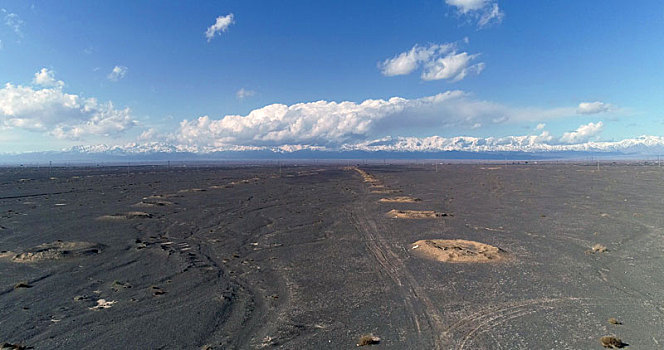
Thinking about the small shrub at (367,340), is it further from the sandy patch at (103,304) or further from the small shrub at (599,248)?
the small shrub at (599,248)

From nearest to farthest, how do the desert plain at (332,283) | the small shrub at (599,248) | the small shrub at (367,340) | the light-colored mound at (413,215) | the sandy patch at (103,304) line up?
the small shrub at (367,340), the desert plain at (332,283), the sandy patch at (103,304), the small shrub at (599,248), the light-colored mound at (413,215)

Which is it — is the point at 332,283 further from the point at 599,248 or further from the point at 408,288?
the point at 599,248

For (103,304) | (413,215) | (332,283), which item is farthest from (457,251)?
(103,304)

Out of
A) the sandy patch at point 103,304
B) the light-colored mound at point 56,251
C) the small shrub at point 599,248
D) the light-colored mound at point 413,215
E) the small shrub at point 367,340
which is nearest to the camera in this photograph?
the small shrub at point 367,340

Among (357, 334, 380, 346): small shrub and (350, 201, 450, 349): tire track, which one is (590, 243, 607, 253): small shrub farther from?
(357, 334, 380, 346): small shrub

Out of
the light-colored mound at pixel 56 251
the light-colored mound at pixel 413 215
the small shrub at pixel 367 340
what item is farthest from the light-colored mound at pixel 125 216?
the small shrub at pixel 367 340

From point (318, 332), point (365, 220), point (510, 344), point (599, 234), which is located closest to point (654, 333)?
point (510, 344)

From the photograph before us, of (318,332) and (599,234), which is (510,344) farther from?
(599,234)

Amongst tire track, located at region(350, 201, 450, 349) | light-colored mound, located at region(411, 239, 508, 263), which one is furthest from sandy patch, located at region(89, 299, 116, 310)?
light-colored mound, located at region(411, 239, 508, 263)
